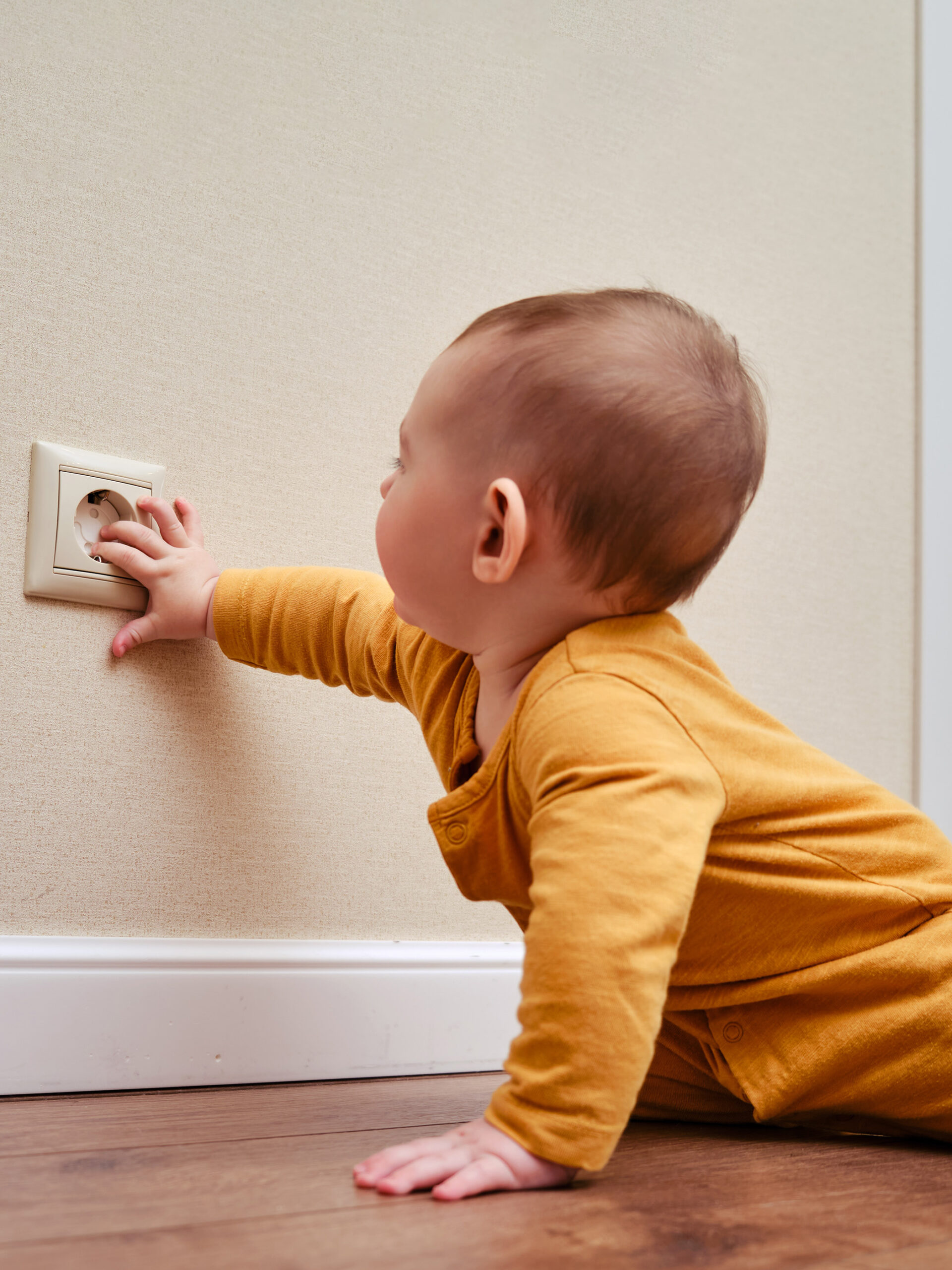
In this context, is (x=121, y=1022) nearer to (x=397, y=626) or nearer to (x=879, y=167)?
(x=397, y=626)

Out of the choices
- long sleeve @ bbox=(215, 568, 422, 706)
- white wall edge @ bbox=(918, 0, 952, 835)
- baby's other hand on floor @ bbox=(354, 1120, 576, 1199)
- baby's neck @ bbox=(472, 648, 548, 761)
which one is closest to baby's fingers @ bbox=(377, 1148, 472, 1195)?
baby's other hand on floor @ bbox=(354, 1120, 576, 1199)

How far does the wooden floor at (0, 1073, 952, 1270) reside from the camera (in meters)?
0.47

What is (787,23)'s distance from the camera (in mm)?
1319

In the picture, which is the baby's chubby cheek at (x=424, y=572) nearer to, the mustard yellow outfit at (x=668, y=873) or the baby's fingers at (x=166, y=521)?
the mustard yellow outfit at (x=668, y=873)

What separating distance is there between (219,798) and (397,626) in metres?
0.20

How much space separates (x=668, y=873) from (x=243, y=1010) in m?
0.42

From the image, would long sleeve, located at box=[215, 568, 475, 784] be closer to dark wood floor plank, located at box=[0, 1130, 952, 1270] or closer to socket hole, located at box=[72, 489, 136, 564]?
socket hole, located at box=[72, 489, 136, 564]

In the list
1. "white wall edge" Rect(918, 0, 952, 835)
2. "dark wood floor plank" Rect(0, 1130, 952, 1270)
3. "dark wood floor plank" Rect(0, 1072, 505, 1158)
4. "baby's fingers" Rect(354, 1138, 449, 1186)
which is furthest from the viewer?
"white wall edge" Rect(918, 0, 952, 835)

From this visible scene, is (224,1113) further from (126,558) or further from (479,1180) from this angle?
(126,558)

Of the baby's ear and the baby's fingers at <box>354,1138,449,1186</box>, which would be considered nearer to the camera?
the baby's fingers at <box>354,1138,449,1186</box>

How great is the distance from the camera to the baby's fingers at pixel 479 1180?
0.54 m

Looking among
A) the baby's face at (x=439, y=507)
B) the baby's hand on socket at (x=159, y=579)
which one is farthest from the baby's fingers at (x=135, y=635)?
the baby's face at (x=439, y=507)

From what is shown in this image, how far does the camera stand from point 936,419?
1394mm

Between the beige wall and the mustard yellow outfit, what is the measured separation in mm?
110
